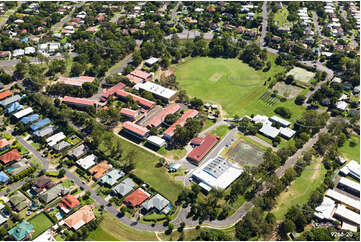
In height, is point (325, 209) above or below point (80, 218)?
below

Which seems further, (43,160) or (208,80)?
(208,80)

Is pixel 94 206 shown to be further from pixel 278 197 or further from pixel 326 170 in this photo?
pixel 326 170

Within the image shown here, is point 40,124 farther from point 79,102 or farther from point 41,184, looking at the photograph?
point 41,184

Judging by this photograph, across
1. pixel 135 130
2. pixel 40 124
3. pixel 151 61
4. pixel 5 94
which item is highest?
pixel 5 94

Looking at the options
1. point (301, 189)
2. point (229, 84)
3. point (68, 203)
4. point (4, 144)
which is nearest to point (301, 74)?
point (229, 84)

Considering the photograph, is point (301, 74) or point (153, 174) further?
point (301, 74)

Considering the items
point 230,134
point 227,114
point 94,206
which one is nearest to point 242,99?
point 227,114
